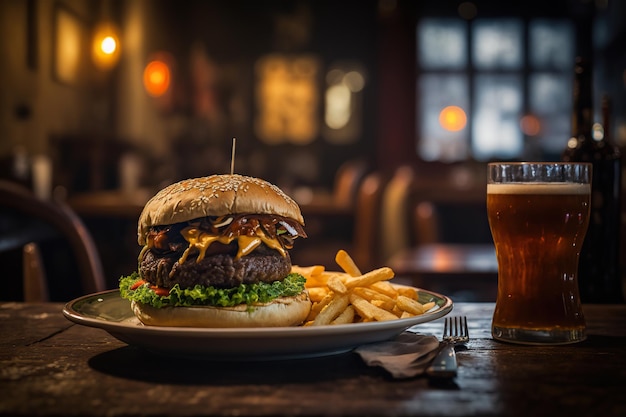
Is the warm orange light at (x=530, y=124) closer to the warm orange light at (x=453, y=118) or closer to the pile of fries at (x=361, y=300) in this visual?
the warm orange light at (x=453, y=118)

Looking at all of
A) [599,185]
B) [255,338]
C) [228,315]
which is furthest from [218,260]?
[599,185]

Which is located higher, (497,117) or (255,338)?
(497,117)

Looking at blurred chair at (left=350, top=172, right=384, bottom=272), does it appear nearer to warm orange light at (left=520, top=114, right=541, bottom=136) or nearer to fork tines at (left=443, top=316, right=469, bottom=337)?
fork tines at (left=443, top=316, right=469, bottom=337)

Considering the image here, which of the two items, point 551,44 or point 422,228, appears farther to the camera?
point 551,44

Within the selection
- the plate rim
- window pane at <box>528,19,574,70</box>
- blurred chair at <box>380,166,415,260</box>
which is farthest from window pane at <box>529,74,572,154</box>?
the plate rim

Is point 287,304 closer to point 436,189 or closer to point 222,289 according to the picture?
point 222,289

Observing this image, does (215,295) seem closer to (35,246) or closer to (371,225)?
(35,246)
